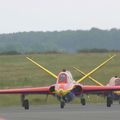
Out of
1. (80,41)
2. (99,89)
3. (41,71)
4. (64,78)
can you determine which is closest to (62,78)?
(64,78)

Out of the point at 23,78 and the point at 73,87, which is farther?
the point at 23,78

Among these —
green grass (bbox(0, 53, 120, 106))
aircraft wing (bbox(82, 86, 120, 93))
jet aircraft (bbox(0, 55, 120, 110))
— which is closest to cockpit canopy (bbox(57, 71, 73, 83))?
jet aircraft (bbox(0, 55, 120, 110))

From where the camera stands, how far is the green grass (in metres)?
43.7

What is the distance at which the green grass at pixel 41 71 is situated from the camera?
4372cm

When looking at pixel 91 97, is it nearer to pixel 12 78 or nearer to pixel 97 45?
pixel 12 78

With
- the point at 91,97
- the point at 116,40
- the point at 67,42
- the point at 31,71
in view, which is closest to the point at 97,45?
the point at 116,40

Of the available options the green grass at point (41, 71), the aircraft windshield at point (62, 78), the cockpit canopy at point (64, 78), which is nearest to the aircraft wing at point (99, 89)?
the cockpit canopy at point (64, 78)

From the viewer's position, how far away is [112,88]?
116ft

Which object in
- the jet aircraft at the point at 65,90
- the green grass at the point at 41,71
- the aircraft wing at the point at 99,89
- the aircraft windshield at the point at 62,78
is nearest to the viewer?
the jet aircraft at the point at 65,90

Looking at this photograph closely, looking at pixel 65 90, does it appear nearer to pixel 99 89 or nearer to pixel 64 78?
pixel 64 78

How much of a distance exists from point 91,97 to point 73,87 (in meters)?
9.61

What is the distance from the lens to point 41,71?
67.1 m

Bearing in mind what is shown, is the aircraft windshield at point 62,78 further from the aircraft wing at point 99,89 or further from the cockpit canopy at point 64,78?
the aircraft wing at point 99,89

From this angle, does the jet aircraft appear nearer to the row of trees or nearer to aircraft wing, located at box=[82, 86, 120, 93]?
aircraft wing, located at box=[82, 86, 120, 93]
